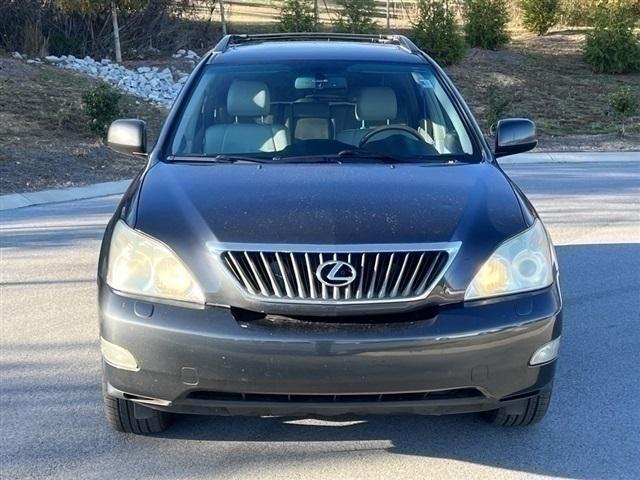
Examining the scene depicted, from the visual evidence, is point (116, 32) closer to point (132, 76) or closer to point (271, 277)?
point (132, 76)

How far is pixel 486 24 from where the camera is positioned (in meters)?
26.3

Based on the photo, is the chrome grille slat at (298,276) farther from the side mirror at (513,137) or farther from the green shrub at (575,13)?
the green shrub at (575,13)

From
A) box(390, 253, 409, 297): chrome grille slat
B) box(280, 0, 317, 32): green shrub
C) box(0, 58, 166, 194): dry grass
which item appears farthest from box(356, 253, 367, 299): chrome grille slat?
box(280, 0, 317, 32): green shrub

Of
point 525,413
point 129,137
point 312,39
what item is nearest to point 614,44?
point 312,39

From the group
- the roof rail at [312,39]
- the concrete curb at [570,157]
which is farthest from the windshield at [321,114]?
the concrete curb at [570,157]

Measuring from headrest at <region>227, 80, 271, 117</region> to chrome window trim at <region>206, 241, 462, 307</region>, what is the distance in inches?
71.0

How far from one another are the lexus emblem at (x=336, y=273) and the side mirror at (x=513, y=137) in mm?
2055

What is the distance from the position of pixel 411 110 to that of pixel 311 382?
2.41m

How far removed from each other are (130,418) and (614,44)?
23541 mm

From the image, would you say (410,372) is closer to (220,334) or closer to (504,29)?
(220,334)

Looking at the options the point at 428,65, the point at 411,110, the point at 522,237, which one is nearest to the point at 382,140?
the point at 411,110

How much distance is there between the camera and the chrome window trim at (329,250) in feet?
11.2

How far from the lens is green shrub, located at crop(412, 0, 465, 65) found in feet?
78.5

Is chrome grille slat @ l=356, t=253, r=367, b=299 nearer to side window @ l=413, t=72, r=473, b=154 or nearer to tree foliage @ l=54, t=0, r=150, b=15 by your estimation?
side window @ l=413, t=72, r=473, b=154
